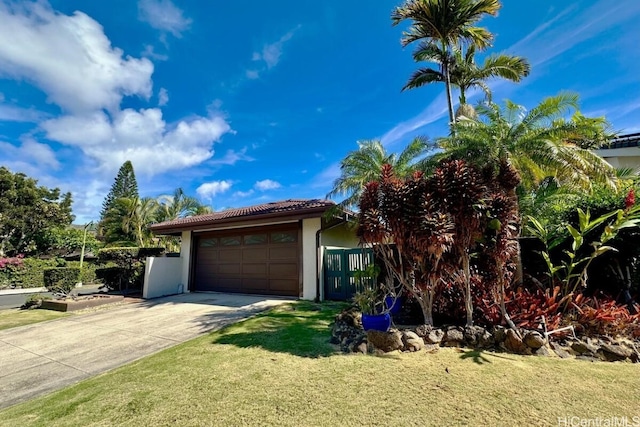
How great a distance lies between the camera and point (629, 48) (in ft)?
26.4

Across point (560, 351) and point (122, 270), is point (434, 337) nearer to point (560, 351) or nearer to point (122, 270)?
point (560, 351)

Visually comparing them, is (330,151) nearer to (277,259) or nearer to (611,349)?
(277,259)

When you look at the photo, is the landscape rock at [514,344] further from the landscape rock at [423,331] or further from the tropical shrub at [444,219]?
the landscape rock at [423,331]

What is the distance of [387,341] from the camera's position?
4.48 m

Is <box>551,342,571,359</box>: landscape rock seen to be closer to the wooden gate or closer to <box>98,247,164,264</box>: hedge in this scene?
the wooden gate

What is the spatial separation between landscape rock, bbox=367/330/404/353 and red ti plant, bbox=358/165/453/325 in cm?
98

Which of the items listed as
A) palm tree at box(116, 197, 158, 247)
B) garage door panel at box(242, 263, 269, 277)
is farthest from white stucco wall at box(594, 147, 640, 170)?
palm tree at box(116, 197, 158, 247)

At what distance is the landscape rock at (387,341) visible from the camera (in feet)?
14.6

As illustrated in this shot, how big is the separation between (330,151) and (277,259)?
7.59 meters

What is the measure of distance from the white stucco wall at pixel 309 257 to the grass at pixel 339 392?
5.11 metres

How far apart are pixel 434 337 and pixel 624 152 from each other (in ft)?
47.4

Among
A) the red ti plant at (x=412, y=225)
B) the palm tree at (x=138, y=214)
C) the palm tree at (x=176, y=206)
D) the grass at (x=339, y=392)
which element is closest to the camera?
the grass at (x=339, y=392)

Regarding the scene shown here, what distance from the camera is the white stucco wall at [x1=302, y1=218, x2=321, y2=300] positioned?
976 cm

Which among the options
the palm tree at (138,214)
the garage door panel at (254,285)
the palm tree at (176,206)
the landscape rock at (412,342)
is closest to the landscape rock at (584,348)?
the landscape rock at (412,342)
